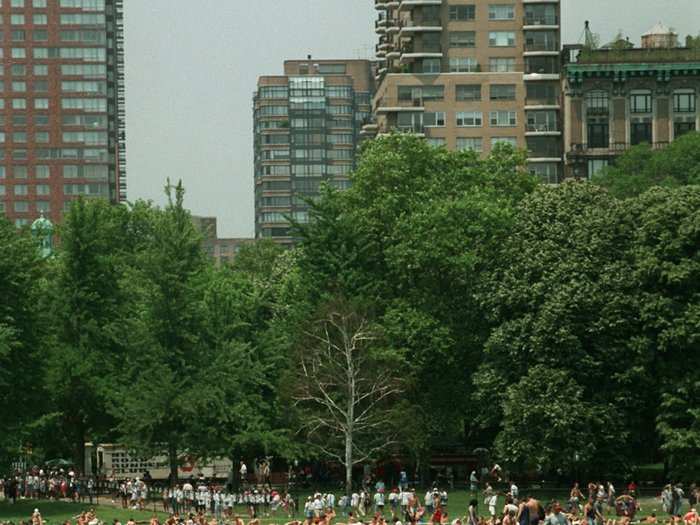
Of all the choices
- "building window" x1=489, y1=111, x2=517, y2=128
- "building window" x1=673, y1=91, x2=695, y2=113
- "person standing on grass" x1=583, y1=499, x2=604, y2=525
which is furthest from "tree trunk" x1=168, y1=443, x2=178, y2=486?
"building window" x1=489, y1=111, x2=517, y2=128

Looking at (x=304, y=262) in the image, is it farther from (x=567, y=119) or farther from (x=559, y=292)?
(x=567, y=119)

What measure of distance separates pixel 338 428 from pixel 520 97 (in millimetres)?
77234

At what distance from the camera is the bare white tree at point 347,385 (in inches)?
3492

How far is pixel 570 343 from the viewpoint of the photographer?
8644 centimetres

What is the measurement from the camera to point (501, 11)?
165125mm

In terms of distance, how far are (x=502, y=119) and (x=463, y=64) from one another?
268 inches

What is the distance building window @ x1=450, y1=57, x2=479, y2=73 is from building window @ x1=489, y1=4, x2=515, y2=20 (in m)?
4.36

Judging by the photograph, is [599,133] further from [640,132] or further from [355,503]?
[355,503]

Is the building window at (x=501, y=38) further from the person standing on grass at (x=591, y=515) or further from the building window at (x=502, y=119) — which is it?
the person standing on grass at (x=591, y=515)

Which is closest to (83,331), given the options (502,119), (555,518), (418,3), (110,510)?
(110,510)

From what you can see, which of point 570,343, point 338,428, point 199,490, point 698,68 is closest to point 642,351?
point 570,343

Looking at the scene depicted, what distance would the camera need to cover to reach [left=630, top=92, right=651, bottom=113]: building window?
6093 inches

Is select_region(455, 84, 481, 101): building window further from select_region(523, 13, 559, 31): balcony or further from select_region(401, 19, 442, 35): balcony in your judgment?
select_region(523, 13, 559, 31): balcony

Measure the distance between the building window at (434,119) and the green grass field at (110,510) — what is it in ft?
240
